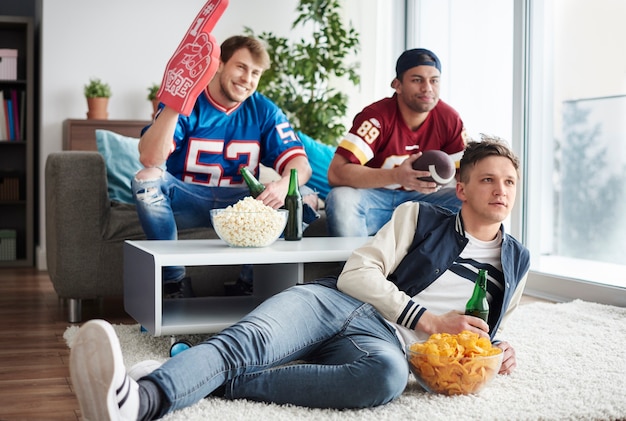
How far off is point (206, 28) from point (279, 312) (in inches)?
45.0

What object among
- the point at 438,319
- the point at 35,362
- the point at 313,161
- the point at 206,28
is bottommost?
the point at 35,362

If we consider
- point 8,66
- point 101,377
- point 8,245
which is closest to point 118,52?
point 8,66

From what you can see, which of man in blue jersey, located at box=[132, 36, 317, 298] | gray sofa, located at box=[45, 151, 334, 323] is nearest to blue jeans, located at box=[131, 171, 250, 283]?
man in blue jersey, located at box=[132, 36, 317, 298]

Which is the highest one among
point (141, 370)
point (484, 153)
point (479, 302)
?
point (484, 153)

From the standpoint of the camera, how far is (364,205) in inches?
125

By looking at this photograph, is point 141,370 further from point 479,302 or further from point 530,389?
point 530,389

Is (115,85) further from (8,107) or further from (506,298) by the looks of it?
(506,298)

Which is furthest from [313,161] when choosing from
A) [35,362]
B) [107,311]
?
[35,362]

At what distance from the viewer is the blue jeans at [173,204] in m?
2.98

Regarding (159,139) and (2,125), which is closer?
(159,139)

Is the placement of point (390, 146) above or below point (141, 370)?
above

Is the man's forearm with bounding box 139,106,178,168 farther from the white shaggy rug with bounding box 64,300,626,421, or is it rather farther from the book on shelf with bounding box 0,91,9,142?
the book on shelf with bounding box 0,91,9,142

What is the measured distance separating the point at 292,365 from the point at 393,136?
156 centimetres

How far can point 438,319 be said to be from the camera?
1.98 meters
